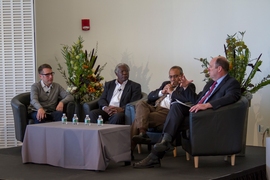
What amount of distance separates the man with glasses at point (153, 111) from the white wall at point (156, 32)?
1339 millimetres

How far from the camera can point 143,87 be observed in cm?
736

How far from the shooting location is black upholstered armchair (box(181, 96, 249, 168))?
4512 millimetres

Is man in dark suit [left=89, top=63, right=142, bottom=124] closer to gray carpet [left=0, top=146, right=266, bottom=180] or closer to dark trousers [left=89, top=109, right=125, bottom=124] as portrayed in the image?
dark trousers [left=89, top=109, right=125, bottom=124]

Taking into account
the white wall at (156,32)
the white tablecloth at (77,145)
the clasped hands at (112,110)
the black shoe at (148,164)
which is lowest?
the black shoe at (148,164)

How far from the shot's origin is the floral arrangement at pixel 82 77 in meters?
6.56

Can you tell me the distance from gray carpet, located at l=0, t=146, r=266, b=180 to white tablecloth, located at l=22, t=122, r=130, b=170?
9 cm

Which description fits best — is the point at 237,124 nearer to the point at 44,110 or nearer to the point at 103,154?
the point at 103,154

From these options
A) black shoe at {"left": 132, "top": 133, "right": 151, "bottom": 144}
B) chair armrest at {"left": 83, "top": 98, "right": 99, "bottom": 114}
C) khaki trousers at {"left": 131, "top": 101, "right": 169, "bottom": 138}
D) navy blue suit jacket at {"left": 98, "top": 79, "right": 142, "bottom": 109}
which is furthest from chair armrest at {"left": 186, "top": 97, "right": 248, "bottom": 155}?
chair armrest at {"left": 83, "top": 98, "right": 99, "bottom": 114}

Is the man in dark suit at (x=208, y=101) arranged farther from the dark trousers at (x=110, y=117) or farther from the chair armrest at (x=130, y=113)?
the dark trousers at (x=110, y=117)

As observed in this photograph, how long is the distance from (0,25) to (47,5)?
1.17m

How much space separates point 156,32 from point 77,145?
3116 mm

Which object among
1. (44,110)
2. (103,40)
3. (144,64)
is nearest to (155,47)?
(144,64)

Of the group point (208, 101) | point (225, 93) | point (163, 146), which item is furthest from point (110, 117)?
point (225, 93)

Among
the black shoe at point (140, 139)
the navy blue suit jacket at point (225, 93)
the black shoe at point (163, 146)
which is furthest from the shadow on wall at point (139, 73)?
the black shoe at point (163, 146)
